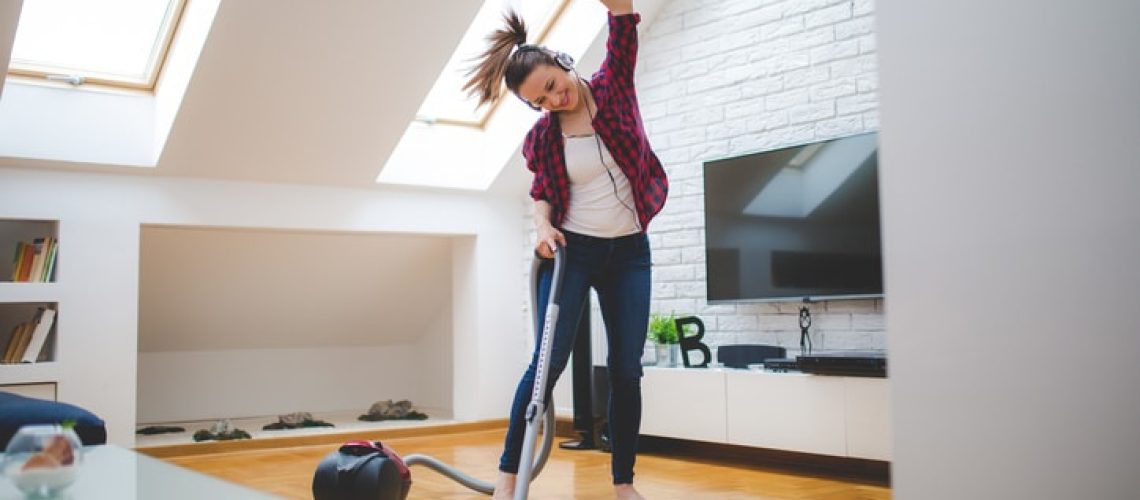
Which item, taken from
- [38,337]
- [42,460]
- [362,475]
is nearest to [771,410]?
[362,475]

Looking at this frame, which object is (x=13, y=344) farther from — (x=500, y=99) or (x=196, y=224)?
(x=500, y=99)

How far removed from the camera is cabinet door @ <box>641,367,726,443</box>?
12.1 ft

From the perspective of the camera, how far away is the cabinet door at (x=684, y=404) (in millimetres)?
3676

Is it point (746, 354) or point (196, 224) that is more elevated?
point (196, 224)

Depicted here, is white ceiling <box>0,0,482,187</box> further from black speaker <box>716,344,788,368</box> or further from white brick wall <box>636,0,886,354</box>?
black speaker <box>716,344,788,368</box>

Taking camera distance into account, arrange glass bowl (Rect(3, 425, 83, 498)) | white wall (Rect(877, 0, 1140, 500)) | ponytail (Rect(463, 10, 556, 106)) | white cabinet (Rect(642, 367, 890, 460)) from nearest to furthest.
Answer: white wall (Rect(877, 0, 1140, 500)), glass bowl (Rect(3, 425, 83, 498)), ponytail (Rect(463, 10, 556, 106)), white cabinet (Rect(642, 367, 890, 460))

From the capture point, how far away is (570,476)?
Answer: 339 cm

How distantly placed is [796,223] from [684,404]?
82 centimetres

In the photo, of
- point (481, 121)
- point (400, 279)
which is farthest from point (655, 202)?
point (400, 279)

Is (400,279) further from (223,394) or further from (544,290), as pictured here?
(544,290)

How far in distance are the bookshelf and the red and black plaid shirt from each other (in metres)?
2.57

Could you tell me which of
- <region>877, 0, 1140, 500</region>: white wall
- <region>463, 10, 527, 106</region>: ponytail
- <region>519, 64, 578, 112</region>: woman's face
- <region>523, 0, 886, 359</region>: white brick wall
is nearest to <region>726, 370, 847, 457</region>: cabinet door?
<region>523, 0, 886, 359</region>: white brick wall

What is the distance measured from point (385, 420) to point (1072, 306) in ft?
14.8

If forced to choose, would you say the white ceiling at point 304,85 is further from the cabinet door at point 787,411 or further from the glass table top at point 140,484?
the glass table top at point 140,484
